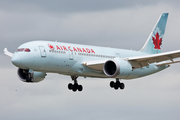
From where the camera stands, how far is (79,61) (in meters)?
58.0

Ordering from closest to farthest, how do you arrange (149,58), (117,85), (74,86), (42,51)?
(42,51), (149,58), (117,85), (74,86)

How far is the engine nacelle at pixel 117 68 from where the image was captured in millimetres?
56062

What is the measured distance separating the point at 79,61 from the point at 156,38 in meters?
19.2

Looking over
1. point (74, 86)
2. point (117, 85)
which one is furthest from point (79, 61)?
point (117, 85)

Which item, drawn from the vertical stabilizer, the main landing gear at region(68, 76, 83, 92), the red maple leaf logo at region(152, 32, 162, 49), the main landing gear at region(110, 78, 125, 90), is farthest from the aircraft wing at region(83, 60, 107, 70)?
the red maple leaf logo at region(152, 32, 162, 49)

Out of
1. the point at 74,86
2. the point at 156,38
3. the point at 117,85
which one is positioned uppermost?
the point at 156,38

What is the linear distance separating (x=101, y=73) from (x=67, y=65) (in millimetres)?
6392

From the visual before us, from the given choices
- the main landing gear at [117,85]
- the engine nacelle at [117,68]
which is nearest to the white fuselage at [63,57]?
the engine nacelle at [117,68]

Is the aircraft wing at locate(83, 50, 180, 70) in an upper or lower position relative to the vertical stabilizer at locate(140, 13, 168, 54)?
lower

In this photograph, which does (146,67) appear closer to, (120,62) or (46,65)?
(120,62)

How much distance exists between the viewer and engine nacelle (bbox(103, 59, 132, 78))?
56062 millimetres

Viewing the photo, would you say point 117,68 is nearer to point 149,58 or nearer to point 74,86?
point 149,58

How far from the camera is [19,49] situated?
54031 millimetres

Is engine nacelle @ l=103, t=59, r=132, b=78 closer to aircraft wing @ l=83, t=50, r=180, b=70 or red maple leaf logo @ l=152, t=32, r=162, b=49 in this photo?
aircraft wing @ l=83, t=50, r=180, b=70
